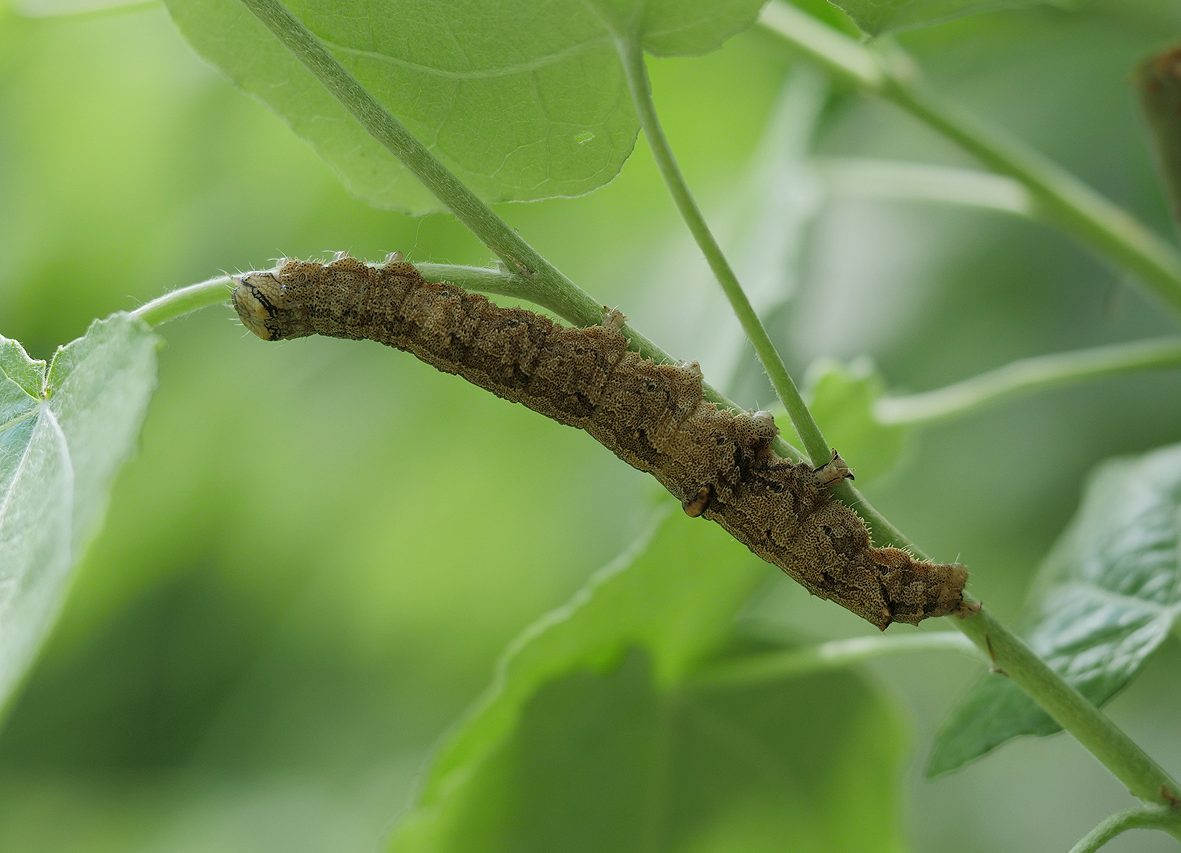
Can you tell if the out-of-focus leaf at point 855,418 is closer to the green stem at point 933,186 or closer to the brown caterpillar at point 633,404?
the brown caterpillar at point 633,404

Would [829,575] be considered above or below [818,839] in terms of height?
above

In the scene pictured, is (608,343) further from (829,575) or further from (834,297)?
(834,297)

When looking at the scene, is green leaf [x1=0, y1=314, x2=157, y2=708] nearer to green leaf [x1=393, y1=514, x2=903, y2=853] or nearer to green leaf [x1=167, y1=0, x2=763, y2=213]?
green leaf [x1=167, y1=0, x2=763, y2=213]

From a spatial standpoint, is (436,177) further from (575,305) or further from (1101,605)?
(1101,605)

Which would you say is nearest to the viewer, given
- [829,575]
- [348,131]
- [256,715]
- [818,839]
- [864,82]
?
[348,131]

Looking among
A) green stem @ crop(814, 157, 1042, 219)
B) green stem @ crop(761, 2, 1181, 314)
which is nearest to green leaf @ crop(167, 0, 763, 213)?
green stem @ crop(761, 2, 1181, 314)

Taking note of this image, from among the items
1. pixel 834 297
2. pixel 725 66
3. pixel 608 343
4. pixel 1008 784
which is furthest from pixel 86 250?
pixel 1008 784
